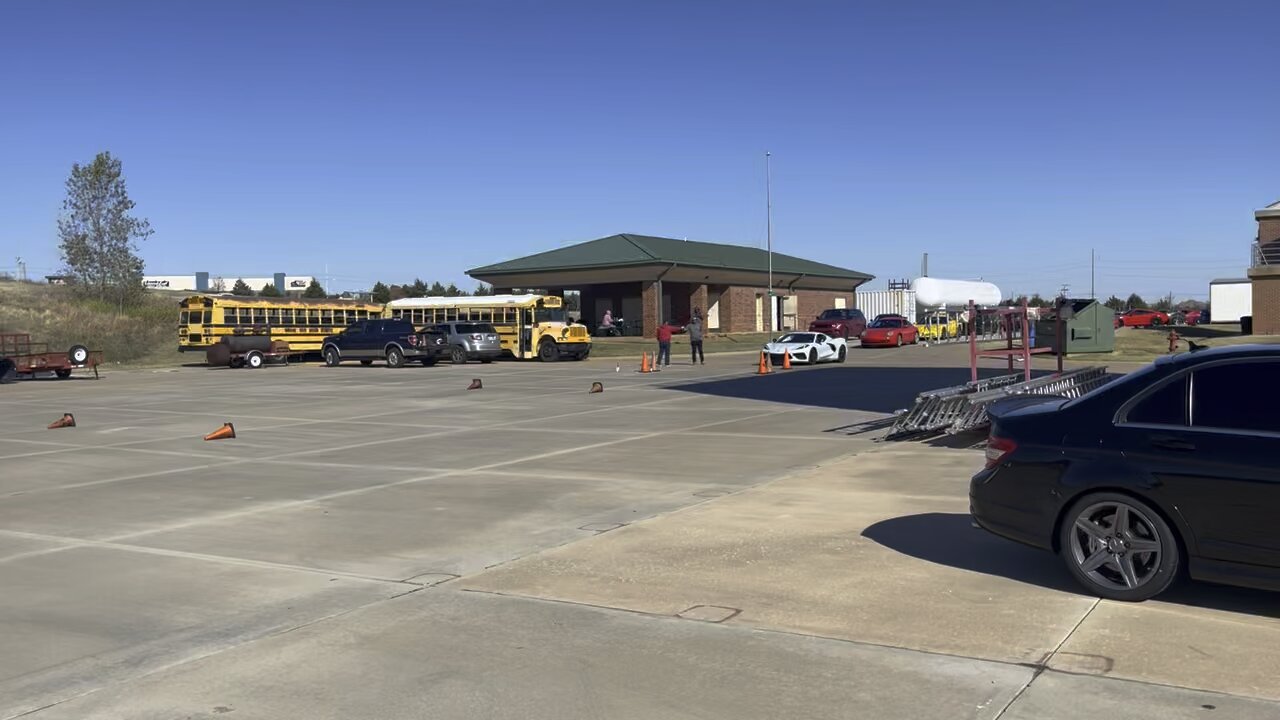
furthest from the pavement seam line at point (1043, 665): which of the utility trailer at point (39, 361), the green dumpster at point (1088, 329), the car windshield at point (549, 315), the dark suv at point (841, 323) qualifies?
the dark suv at point (841, 323)

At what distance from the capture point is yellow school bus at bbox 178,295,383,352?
141ft

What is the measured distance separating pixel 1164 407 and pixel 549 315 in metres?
38.8

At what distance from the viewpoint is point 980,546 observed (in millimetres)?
8148

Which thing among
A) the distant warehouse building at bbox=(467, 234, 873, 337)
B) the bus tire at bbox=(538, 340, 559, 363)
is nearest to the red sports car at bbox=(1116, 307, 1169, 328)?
the distant warehouse building at bbox=(467, 234, 873, 337)

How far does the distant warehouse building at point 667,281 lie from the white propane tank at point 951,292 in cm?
908

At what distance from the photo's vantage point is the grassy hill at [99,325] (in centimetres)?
4934

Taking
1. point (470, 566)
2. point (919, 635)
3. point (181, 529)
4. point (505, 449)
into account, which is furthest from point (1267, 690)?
point (505, 449)

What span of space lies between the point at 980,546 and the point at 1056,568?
2.58 ft

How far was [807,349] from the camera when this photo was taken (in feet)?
121

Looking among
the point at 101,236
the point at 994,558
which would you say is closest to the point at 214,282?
the point at 101,236

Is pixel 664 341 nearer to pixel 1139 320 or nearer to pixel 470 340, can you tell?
pixel 470 340

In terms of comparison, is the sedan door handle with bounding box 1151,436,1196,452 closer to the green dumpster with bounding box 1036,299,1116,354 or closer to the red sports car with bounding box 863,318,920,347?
the green dumpster with bounding box 1036,299,1116,354

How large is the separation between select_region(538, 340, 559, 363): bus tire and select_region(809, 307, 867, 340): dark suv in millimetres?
16461

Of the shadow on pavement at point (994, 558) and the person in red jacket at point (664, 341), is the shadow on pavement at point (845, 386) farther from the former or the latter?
the shadow on pavement at point (994, 558)
